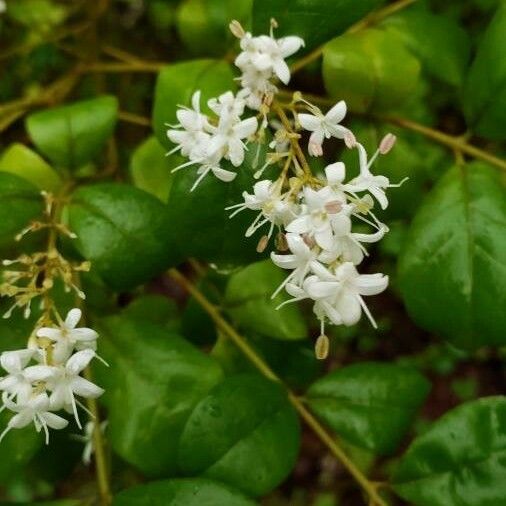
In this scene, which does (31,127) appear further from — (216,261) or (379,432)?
(379,432)

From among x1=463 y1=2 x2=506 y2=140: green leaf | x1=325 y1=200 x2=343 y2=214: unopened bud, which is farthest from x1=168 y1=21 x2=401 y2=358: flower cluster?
x1=463 y1=2 x2=506 y2=140: green leaf

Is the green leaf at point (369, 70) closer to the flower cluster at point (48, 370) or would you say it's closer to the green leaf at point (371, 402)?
the green leaf at point (371, 402)

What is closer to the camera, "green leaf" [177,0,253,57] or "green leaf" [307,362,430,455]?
"green leaf" [307,362,430,455]

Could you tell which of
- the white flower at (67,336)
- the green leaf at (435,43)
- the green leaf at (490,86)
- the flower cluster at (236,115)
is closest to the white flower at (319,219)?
the flower cluster at (236,115)

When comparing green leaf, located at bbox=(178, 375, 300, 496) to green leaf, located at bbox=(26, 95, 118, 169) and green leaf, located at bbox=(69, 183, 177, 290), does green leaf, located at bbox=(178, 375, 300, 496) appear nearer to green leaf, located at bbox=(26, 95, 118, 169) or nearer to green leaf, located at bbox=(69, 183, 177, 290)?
green leaf, located at bbox=(69, 183, 177, 290)

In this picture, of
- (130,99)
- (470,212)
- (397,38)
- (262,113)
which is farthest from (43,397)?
(130,99)
